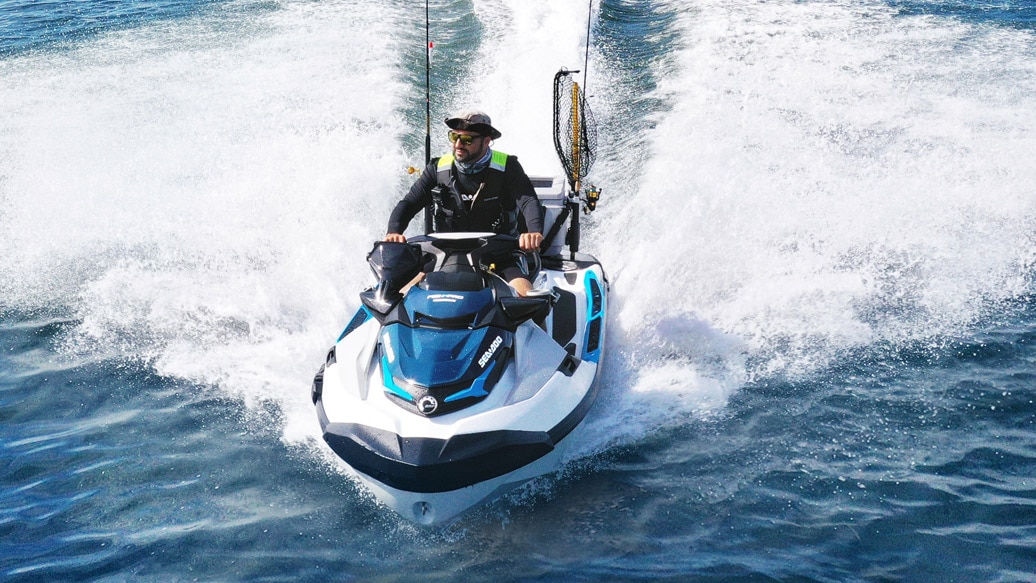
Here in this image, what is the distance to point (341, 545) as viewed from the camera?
165 inches

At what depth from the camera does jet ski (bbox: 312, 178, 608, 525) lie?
4004mm

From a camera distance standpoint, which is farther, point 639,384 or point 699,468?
point 639,384

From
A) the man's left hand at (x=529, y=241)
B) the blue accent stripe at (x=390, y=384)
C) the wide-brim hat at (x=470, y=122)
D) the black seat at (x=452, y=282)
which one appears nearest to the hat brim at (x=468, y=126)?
the wide-brim hat at (x=470, y=122)

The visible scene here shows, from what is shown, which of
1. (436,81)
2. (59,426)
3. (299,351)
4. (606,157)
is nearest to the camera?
(59,426)

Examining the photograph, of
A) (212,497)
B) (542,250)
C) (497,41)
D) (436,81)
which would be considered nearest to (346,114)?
(436,81)

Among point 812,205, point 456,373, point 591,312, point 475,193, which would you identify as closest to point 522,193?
point 475,193

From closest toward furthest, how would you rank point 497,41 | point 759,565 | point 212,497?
point 759,565
point 212,497
point 497,41

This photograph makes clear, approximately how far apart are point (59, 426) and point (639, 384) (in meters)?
3.64

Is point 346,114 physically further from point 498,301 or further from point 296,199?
point 498,301

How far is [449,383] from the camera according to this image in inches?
165

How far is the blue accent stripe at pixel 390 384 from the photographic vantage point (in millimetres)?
4195

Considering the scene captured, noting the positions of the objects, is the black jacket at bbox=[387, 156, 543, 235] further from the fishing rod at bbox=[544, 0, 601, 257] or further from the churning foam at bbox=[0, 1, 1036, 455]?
the churning foam at bbox=[0, 1, 1036, 455]

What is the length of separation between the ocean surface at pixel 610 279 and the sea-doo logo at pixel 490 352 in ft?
2.49

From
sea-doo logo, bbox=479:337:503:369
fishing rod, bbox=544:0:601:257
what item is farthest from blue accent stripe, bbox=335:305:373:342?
fishing rod, bbox=544:0:601:257
